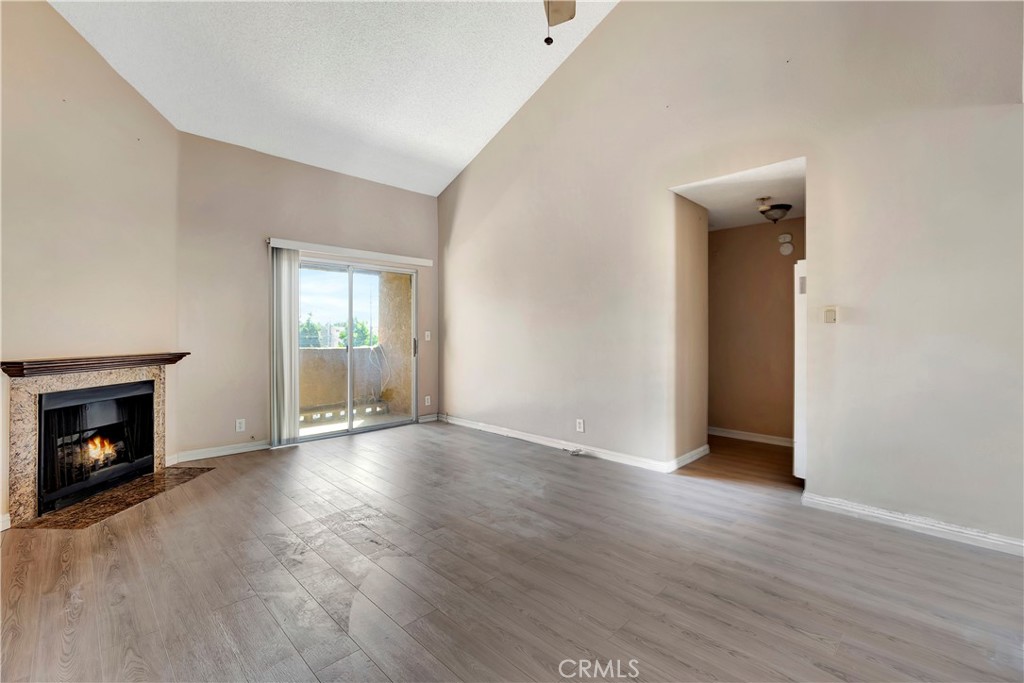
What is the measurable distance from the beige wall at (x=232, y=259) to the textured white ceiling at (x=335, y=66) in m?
0.25

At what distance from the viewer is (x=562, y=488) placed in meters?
3.62

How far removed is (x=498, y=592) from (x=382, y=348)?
417 centimetres

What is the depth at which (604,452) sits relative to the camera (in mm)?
4453

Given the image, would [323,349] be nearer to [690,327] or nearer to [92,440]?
[92,440]

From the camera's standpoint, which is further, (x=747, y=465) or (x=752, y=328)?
(x=752, y=328)

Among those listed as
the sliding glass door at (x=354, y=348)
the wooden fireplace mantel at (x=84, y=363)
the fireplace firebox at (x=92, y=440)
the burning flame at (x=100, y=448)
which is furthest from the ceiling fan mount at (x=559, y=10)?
the burning flame at (x=100, y=448)

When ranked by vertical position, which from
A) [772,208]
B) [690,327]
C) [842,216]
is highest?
[772,208]

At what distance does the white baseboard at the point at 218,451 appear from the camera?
14.3 feet

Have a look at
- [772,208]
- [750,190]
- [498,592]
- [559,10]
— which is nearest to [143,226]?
[559,10]

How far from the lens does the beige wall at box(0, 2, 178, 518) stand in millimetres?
2979

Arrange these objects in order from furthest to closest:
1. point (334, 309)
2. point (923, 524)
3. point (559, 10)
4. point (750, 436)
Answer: point (334, 309) < point (750, 436) < point (923, 524) < point (559, 10)

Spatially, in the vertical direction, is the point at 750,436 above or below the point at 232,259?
below

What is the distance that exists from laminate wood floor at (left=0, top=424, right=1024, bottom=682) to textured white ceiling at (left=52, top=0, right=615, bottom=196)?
352 centimetres

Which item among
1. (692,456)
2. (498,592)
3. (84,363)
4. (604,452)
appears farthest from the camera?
(604,452)
